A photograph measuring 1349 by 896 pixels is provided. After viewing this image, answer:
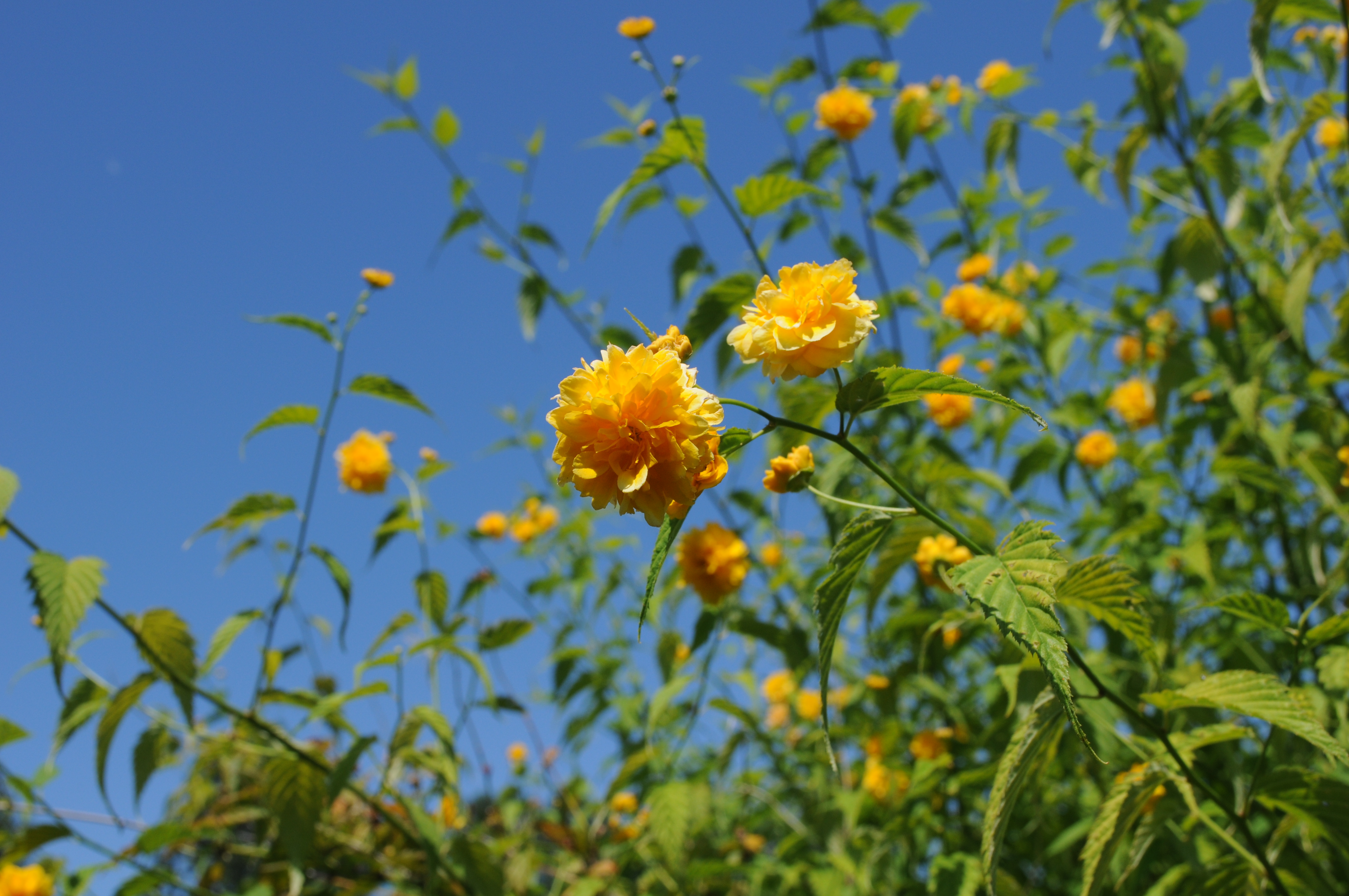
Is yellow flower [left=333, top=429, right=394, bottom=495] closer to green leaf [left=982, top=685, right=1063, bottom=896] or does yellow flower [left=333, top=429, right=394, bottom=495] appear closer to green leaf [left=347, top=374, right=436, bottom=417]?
green leaf [left=347, top=374, right=436, bottom=417]

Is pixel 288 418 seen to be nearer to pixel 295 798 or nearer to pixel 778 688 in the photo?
pixel 295 798

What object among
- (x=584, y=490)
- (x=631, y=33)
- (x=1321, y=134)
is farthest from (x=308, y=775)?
(x=1321, y=134)

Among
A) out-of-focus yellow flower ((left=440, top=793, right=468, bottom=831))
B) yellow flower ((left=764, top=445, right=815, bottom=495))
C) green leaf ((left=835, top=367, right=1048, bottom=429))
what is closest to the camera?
green leaf ((left=835, top=367, right=1048, bottom=429))

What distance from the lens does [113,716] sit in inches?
59.4

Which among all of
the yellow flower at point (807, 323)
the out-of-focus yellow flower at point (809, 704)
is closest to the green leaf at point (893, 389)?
the yellow flower at point (807, 323)

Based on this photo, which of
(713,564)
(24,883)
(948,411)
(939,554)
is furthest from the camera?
(948,411)

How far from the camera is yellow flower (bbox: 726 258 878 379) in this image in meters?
0.81

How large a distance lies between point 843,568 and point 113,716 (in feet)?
4.78

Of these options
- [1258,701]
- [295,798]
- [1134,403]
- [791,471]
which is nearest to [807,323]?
[791,471]

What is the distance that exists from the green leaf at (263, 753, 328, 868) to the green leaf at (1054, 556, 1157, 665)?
136cm

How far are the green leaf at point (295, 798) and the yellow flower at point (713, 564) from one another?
0.85 meters

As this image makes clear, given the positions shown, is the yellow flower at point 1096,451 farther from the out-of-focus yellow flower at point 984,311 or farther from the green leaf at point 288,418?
the green leaf at point 288,418

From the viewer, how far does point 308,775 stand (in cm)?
159

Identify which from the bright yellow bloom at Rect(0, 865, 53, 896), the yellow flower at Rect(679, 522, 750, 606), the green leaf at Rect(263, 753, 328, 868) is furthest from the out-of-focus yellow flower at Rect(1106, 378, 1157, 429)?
the bright yellow bloom at Rect(0, 865, 53, 896)
